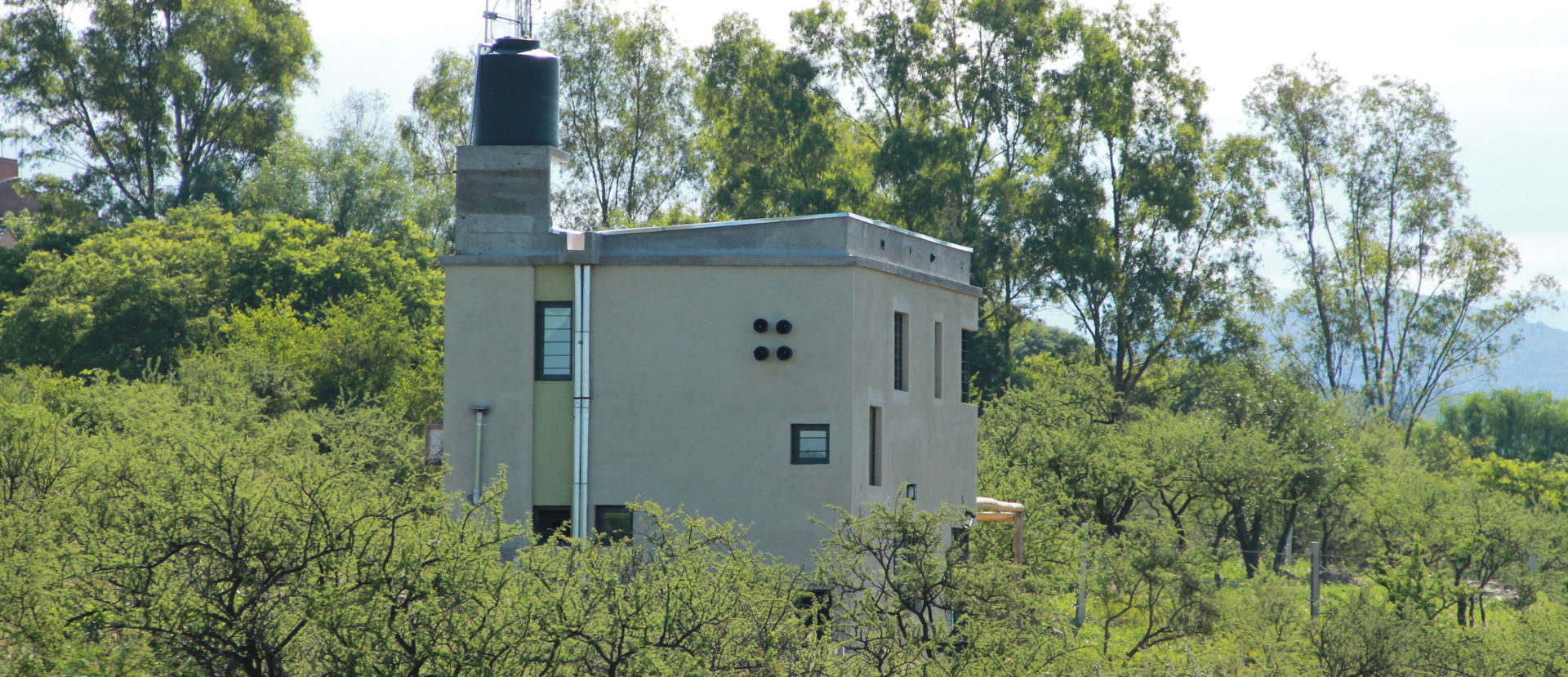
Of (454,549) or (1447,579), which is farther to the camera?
(1447,579)

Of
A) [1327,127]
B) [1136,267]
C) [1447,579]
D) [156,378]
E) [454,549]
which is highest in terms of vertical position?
[1327,127]

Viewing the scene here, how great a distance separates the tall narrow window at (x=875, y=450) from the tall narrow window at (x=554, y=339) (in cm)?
493

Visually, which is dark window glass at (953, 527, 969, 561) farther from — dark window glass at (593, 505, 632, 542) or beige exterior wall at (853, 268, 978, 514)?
dark window glass at (593, 505, 632, 542)

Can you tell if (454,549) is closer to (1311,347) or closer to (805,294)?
(805,294)

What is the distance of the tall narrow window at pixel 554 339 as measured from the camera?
22.2 metres

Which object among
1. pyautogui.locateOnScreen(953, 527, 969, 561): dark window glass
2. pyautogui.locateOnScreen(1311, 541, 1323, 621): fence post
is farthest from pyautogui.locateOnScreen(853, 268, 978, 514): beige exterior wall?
pyautogui.locateOnScreen(1311, 541, 1323, 621): fence post

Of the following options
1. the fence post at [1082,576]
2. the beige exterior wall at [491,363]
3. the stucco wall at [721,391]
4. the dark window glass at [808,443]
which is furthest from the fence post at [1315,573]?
the beige exterior wall at [491,363]

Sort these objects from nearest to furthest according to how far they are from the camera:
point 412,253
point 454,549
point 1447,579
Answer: point 454,549 < point 1447,579 < point 412,253

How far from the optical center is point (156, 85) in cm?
5141

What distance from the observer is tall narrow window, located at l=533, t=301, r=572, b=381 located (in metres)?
22.2

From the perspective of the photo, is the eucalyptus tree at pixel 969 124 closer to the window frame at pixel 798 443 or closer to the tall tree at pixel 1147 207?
the tall tree at pixel 1147 207


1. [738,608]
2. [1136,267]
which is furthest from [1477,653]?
[1136,267]

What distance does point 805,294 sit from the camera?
22.0 metres

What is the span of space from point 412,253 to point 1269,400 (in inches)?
1149
